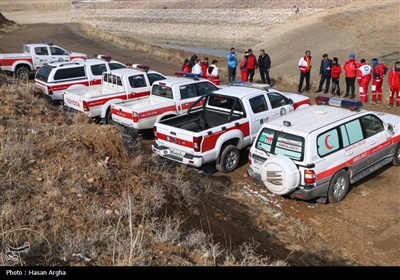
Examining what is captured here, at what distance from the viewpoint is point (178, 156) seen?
992 centimetres

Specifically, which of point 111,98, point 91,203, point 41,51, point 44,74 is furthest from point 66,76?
point 91,203

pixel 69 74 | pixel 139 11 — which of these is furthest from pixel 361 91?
pixel 139 11

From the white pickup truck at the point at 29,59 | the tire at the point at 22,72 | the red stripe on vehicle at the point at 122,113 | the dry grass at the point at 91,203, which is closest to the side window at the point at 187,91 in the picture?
the red stripe on vehicle at the point at 122,113

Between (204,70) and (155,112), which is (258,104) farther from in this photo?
(204,70)

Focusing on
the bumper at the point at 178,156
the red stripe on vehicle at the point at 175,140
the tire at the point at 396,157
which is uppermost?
the red stripe on vehicle at the point at 175,140

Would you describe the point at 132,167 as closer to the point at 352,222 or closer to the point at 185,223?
the point at 185,223

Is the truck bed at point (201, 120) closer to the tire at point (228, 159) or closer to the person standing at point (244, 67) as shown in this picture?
the tire at point (228, 159)

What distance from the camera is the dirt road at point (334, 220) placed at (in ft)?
22.3

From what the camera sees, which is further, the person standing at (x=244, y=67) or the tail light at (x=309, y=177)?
the person standing at (x=244, y=67)

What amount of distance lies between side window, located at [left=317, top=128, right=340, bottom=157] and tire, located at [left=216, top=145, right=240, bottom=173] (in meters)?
2.58

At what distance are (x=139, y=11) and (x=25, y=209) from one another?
78118 millimetres

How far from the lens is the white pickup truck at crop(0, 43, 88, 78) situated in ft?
62.5

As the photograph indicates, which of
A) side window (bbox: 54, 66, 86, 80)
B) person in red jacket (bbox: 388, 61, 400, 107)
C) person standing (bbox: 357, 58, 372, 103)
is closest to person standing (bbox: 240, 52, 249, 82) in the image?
person standing (bbox: 357, 58, 372, 103)

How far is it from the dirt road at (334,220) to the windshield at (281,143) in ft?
3.63
